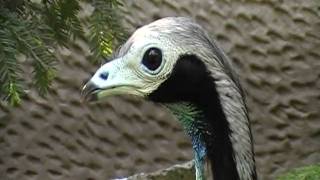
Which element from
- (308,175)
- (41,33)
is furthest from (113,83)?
(308,175)

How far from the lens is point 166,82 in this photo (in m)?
1.53

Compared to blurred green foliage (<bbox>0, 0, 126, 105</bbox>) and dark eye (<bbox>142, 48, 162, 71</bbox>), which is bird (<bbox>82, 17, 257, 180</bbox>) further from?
blurred green foliage (<bbox>0, 0, 126, 105</bbox>)

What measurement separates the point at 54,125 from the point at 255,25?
3.56ft

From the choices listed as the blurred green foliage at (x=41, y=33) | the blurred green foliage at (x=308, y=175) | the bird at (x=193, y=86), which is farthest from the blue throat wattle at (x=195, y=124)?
the blurred green foliage at (x=308, y=175)

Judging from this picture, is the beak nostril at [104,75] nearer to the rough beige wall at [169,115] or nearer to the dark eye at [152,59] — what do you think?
the dark eye at [152,59]

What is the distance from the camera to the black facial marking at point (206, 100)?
1.50 metres

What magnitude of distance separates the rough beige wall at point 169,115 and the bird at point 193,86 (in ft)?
8.33

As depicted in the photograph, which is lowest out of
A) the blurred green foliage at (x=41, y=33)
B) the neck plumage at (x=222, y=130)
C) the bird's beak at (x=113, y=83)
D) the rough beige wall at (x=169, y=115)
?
the neck plumage at (x=222, y=130)

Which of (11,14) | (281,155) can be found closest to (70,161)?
(281,155)

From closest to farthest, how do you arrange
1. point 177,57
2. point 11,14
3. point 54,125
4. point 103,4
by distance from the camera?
point 177,57, point 11,14, point 103,4, point 54,125

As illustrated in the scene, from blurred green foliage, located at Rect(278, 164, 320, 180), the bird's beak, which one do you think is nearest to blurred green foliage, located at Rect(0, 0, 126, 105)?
the bird's beak

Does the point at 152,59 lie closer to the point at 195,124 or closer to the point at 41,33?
the point at 195,124

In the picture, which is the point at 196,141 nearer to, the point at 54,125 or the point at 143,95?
the point at 143,95

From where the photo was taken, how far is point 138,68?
5.06ft
